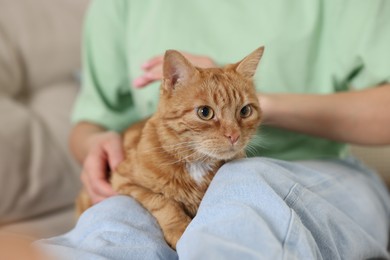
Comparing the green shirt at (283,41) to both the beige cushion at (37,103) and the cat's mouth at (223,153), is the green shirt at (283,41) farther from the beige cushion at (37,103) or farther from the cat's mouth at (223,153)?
the beige cushion at (37,103)

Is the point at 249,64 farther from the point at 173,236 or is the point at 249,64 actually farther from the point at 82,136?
the point at 82,136

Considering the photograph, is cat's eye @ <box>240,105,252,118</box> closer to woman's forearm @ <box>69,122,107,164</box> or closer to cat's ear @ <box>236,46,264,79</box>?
cat's ear @ <box>236,46,264,79</box>

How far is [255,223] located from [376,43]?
2.26ft

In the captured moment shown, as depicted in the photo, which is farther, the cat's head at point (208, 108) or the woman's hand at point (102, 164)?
the woman's hand at point (102, 164)

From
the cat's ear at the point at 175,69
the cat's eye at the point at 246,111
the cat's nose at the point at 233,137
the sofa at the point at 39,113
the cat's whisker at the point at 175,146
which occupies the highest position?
the cat's ear at the point at 175,69

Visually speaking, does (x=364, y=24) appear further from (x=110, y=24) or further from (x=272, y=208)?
(x=110, y=24)

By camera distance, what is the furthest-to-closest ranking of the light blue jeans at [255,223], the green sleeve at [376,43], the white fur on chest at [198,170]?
the green sleeve at [376,43] < the white fur on chest at [198,170] < the light blue jeans at [255,223]

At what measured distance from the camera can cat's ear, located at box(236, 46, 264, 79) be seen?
101 cm

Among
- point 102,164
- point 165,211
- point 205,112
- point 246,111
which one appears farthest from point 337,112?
point 102,164

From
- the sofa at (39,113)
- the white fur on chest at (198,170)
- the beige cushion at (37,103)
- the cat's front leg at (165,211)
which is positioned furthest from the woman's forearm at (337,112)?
the beige cushion at (37,103)

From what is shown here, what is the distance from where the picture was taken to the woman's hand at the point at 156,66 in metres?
1.19

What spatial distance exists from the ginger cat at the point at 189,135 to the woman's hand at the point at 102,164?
0.48ft

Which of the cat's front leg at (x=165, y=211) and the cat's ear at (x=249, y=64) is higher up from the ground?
the cat's ear at (x=249, y=64)

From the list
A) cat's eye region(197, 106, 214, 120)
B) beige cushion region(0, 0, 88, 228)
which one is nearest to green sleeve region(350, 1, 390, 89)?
cat's eye region(197, 106, 214, 120)
